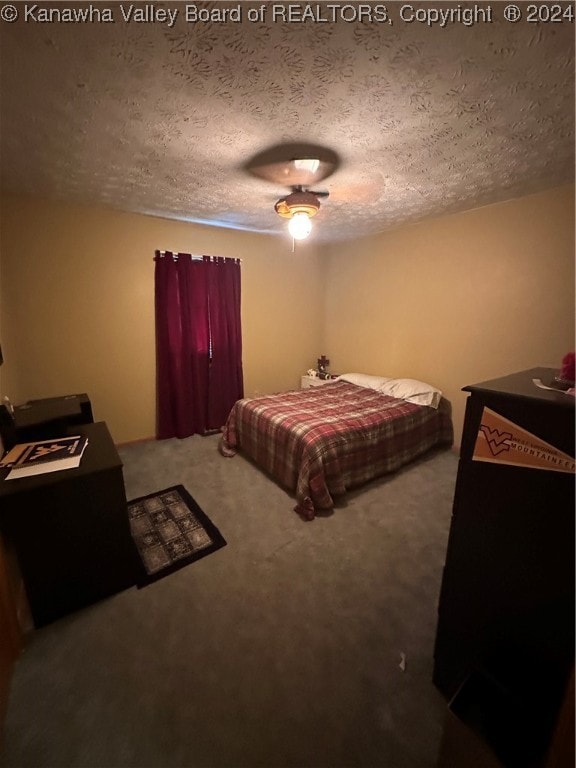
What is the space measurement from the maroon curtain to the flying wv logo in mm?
3109

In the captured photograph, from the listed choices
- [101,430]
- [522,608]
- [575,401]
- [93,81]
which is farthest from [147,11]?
[522,608]

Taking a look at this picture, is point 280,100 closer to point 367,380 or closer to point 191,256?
point 191,256

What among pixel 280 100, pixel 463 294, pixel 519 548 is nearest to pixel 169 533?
pixel 519 548

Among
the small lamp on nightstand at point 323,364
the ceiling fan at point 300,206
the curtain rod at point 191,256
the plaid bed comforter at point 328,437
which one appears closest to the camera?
the ceiling fan at point 300,206


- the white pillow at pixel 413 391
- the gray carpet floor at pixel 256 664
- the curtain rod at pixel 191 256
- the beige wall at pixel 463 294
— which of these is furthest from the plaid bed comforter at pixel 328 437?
the curtain rod at pixel 191 256

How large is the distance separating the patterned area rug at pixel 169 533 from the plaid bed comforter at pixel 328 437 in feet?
2.24

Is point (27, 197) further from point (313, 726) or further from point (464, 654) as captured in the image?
point (464, 654)

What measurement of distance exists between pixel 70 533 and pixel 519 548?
1.82 m

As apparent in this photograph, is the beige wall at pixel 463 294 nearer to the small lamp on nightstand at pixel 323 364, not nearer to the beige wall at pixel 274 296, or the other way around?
the beige wall at pixel 274 296

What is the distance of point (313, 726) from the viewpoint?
1.10 m

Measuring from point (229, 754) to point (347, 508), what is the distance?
146 cm

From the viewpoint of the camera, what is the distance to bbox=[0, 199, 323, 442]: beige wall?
261 centimetres

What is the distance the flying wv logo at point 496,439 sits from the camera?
0.90 m

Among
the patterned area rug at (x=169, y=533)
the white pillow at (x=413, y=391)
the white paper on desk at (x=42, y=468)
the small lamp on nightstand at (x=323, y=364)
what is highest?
the small lamp on nightstand at (x=323, y=364)
